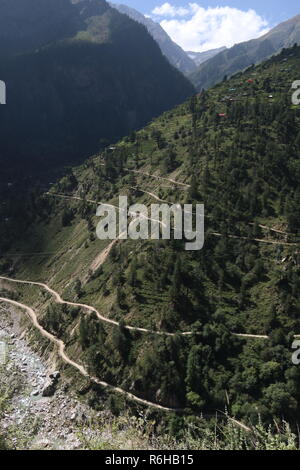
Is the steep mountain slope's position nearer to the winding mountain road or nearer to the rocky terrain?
the winding mountain road

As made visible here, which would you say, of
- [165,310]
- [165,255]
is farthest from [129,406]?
[165,255]

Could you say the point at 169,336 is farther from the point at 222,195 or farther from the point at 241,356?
the point at 222,195

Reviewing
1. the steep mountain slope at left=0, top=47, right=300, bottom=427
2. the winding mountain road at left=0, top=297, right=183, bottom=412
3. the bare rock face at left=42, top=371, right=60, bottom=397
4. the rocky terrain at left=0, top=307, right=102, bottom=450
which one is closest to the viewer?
the rocky terrain at left=0, top=307, right=102, bottom=450

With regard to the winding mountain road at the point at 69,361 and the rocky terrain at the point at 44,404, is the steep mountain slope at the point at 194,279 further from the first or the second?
the rocky terrain at the point at 44,404

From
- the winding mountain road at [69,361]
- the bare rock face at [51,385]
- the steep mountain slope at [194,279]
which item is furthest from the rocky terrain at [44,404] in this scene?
the winding mountain road at [69,361]

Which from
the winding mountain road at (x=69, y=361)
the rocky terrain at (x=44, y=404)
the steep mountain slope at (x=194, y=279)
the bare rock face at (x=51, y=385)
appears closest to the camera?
the rocky terrain at (x=44, y=404)

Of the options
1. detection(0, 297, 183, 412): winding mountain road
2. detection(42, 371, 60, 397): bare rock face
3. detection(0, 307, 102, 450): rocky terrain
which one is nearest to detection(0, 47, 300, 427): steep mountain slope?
detection(0, 297, 183, 412): winding mountain road
